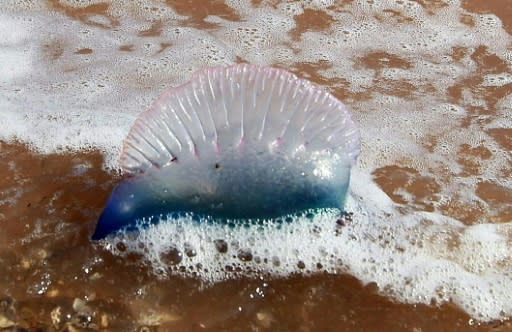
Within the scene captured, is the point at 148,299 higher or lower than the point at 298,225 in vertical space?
lower

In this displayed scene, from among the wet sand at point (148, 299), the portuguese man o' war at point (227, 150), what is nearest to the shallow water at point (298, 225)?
the wet sand at point (148, 299)

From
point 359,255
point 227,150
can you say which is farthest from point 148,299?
point 359,255

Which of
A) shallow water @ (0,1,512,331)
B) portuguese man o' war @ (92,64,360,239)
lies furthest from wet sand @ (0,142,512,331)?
portuguese man o' war @ (92,64,360,239)

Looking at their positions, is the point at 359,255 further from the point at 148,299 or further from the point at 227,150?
the point at 148,299

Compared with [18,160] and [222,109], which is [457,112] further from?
[18,160]

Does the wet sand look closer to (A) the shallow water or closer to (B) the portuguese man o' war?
(A) the shallow water

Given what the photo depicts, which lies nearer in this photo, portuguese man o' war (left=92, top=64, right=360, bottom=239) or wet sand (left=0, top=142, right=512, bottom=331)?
wet sand (left=0, top=142, right=512, bottom=331)

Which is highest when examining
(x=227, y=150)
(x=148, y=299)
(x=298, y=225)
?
(x=227, y=150)
